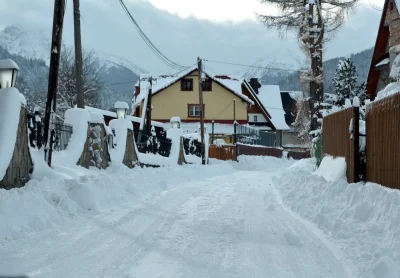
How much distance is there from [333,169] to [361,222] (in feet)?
15.2

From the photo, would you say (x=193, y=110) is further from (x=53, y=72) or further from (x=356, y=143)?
(x=356, y=143)

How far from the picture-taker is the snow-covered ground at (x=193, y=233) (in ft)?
15.5

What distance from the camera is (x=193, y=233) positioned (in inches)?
254

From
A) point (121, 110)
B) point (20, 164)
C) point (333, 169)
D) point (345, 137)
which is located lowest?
point (333, 169)

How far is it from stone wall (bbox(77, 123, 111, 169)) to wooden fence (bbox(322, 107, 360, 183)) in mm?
6239

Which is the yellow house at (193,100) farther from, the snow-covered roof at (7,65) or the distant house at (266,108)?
the snow-covered roof at (7,65)

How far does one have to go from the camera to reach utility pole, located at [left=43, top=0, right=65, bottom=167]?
1034 cm

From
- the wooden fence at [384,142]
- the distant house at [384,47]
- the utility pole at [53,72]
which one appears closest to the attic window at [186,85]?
the distant house at [384,47]

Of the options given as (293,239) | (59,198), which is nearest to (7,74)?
(59,198)

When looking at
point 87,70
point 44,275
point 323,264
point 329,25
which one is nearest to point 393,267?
point 323,264

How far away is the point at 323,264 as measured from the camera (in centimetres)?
503

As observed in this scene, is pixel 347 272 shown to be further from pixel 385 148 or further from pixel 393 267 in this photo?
pixel 385 148

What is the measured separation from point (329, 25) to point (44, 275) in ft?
57.8

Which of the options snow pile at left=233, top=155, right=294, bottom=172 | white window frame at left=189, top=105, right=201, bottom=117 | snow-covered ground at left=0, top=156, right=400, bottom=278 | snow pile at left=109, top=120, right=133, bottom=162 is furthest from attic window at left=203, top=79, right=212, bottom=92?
snow-covered ground at left=0, top=156, right=400, bottom=278
